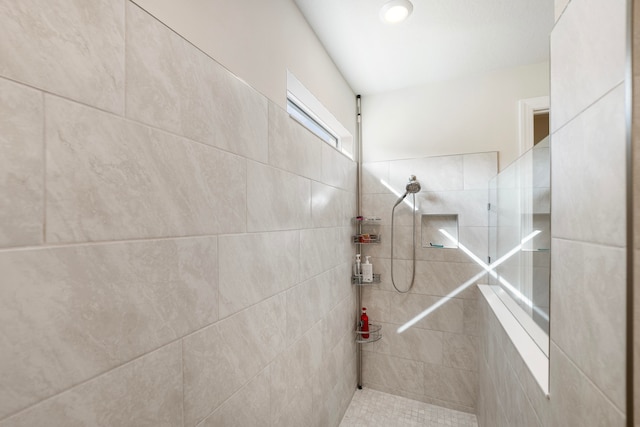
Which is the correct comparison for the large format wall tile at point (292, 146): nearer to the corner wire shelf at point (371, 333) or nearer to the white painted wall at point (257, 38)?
the white painted wall at point (257, 38)

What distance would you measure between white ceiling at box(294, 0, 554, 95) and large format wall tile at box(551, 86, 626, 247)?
121 centimetres

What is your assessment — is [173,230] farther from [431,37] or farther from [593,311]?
[431,37]

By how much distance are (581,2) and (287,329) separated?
4.60ft

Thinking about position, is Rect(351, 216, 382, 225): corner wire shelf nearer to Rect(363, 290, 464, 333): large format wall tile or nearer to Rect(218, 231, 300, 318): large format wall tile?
Rect(363, 290, 464, 333): large format wall tile

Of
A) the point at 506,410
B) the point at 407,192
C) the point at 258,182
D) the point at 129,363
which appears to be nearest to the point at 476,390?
the point at 506,410

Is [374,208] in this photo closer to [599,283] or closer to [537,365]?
[537,365]

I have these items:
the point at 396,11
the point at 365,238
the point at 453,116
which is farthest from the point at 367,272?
the point at 396,11

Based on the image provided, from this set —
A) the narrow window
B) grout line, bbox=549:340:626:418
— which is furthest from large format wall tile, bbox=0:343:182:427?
the narrow window

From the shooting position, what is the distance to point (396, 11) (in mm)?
1484

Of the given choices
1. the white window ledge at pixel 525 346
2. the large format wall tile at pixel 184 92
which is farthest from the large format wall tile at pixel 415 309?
the large format wall tile at pixel 184 92

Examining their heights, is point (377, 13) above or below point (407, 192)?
above

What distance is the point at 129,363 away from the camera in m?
0.66

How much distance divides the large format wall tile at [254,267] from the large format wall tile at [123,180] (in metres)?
0.11

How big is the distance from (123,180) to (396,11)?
1.52 metres
